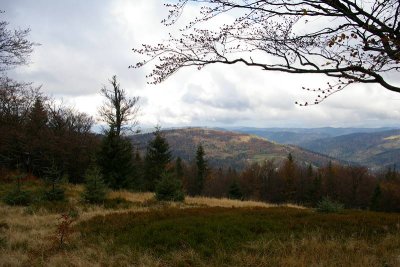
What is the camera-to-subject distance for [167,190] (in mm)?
18062

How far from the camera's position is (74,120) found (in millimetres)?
44375

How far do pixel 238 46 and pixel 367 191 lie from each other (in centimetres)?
8125

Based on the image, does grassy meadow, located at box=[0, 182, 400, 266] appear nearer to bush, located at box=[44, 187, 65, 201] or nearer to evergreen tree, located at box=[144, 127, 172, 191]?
bush, located at box=[44, 187, 65, 201]

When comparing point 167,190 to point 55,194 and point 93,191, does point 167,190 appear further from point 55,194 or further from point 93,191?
point 55,194

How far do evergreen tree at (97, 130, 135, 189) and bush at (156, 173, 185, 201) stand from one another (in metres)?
9.46

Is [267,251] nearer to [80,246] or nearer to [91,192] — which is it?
[80,246]

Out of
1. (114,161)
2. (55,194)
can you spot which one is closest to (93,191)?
(55,194)

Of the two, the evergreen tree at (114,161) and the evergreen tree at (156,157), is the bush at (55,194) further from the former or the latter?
the evergreen tree at (156,157)

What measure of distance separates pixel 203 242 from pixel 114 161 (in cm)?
2031

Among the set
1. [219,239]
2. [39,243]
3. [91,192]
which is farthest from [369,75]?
[91,192]

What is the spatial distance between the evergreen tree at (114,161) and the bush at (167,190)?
9.46m

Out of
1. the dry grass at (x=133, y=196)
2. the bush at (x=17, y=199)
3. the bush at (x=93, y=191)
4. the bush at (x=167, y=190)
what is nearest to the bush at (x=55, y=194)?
the bush at (x=17, y=199)

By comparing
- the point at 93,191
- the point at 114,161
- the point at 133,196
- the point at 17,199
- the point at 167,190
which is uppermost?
the point at 114,161

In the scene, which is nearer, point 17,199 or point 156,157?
point 17,199
